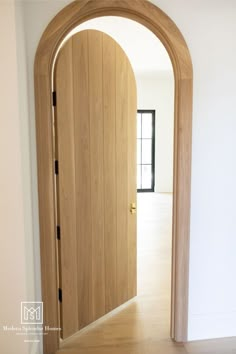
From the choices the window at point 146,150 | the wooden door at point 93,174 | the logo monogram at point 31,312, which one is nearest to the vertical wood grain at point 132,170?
the wooden door at point 93,174

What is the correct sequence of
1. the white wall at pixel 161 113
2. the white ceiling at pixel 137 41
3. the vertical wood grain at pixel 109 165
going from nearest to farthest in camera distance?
1. the vertical wood grain at pixel 109 165
2. the white ceiling at pixel 137 41
3. the white wall at pixel 161 113

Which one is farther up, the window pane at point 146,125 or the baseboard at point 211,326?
the window pane at point 146,125

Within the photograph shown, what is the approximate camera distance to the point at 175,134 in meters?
2.04

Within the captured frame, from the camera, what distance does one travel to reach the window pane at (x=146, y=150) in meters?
7.83

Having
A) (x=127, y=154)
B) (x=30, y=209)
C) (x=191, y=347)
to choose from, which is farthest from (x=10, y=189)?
(x=191, y=347)

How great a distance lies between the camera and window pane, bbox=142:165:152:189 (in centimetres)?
790

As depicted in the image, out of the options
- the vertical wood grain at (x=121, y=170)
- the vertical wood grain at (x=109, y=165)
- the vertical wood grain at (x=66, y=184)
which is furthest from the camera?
the vertical wood grain at (x=121, y=170)

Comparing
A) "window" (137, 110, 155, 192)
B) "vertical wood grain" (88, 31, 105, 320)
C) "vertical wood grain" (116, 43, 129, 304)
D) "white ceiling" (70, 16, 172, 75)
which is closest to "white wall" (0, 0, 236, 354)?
"vertical wood grain" (88, 31, 105, 320)

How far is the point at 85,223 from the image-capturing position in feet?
7.29

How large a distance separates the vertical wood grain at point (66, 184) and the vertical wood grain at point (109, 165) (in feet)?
1.06

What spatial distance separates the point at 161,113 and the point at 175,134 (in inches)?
234

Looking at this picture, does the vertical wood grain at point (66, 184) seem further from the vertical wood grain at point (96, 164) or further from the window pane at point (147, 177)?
the window pane at point (147, 177)

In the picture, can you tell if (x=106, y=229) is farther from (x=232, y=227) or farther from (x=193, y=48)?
(x=193, y=48)

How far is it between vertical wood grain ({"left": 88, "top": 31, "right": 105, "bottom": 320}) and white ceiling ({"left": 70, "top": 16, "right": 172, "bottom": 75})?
1.31m
